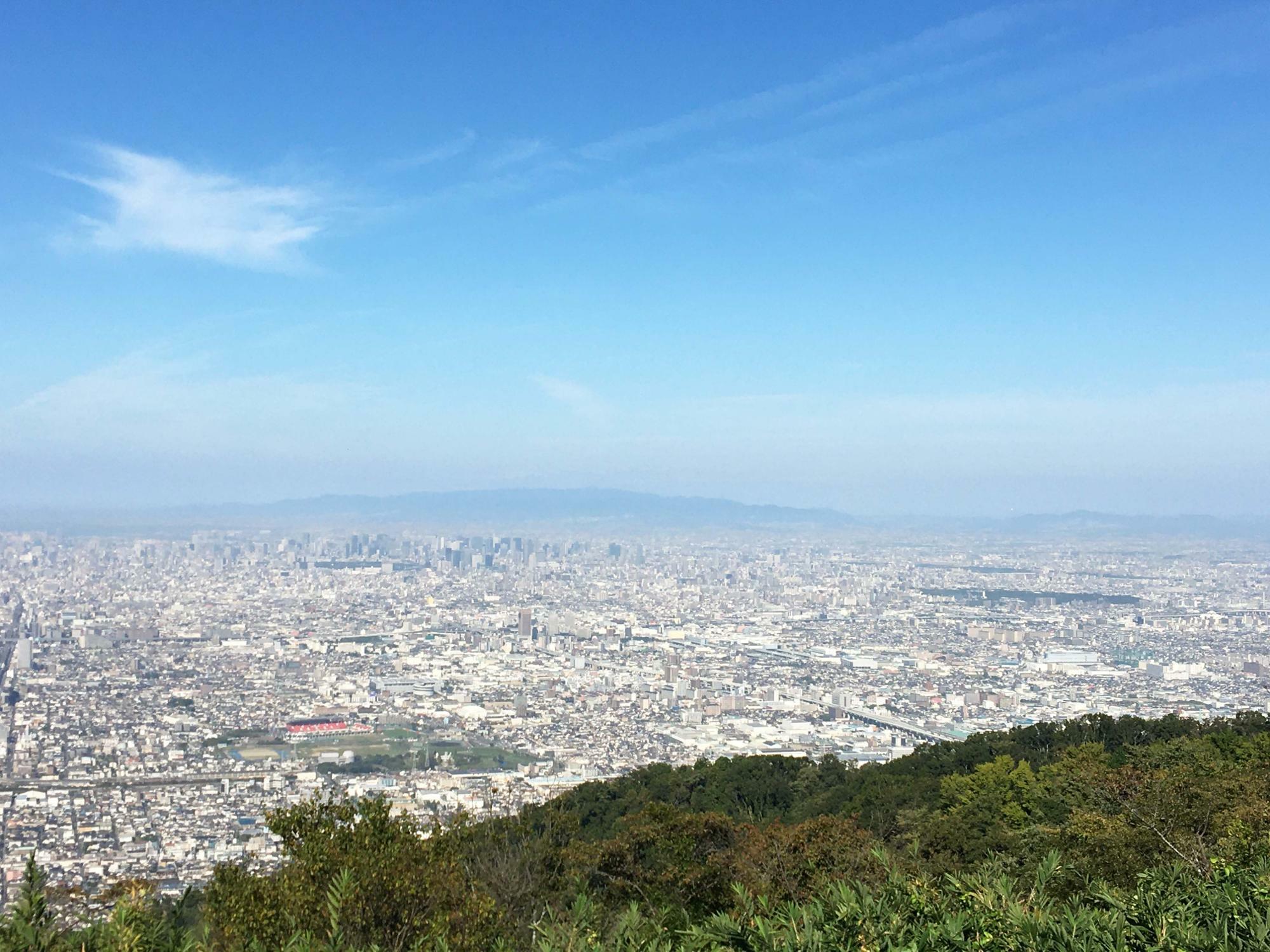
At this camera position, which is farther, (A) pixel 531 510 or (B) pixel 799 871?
(A) pixel 531 510

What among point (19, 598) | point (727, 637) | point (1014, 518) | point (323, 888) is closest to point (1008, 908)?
point (323, 888)

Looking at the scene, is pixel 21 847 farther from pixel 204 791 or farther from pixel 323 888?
pixel 323 888

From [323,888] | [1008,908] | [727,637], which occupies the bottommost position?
[727,637]

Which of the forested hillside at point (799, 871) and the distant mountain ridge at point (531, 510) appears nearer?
the forested hillside at point (799, 871)

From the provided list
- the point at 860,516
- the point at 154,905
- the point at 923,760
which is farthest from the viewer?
the point at 860,516
